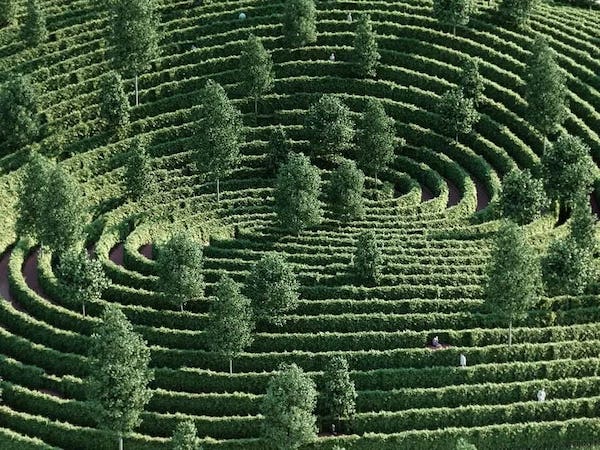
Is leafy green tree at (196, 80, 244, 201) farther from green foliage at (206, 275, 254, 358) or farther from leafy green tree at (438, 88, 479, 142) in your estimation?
green foliage at (206, 275, 254, 358)

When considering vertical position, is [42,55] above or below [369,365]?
above

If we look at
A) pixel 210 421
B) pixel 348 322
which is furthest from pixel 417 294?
pixel 210 421

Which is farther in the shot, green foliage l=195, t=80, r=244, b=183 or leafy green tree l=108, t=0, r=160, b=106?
leafy green tree l=108, t=0, r=160, b=106

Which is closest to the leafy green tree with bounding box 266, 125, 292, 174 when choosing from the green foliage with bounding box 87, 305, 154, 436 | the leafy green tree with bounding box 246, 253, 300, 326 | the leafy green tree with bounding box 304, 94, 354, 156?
the leafy green tree with bounding box 304, 94, 354, 156

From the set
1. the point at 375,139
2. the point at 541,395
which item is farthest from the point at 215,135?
the point at 541,395

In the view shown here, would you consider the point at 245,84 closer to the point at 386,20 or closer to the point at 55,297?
the point at 386,20

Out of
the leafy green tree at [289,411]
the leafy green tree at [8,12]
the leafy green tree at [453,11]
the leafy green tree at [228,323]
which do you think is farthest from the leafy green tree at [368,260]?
the leafy green tree at [8,12]

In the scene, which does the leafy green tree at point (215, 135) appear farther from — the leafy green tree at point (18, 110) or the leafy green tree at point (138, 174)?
the leafy green tree at point (18, 110)
